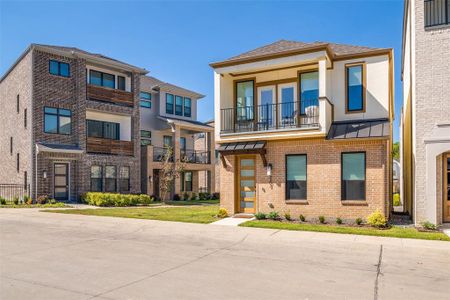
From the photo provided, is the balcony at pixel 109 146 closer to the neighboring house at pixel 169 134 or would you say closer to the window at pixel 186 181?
the neighboring house at pixel 169 134

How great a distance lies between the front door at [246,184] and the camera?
16359 millimetres

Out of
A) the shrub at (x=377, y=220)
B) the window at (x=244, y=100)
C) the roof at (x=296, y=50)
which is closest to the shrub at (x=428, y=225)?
the shrub at (x=377, y=220)

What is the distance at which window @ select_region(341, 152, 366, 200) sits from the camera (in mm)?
14289

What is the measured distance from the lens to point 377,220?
13.2 metres

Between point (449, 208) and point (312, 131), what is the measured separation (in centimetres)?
549

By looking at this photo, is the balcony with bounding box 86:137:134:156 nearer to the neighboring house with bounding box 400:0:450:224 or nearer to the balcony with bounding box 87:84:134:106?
the balcony with bounding box 87:84:134:106

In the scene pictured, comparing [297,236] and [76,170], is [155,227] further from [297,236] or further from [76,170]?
[76,170]

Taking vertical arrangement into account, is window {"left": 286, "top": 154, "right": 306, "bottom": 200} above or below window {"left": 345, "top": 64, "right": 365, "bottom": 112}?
below

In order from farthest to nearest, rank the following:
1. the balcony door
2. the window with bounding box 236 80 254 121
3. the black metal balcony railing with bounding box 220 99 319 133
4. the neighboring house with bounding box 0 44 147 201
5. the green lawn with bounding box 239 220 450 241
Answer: the neighboring house with bounding box 0 44 147 201 < the window with bounding box 236 80 254 121 < the balcony door < the black metal balcony railing with bounding box 220 99 319 133 < the green lawn with bounding box 239 220 450 241

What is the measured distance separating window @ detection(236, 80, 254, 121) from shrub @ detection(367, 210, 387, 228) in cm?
659

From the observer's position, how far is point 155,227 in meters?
13.6

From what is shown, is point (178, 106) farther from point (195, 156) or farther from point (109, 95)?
point (109, 95)

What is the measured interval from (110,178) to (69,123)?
459 cm

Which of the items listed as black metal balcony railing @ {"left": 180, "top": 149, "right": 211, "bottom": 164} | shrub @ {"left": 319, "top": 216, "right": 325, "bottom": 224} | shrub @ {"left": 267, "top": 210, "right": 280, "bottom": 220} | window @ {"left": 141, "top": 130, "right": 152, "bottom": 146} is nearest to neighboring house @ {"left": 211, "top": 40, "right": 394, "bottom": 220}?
shrub @ {"left": 267, "top": 210, "right": 280, "bottom": 220}
